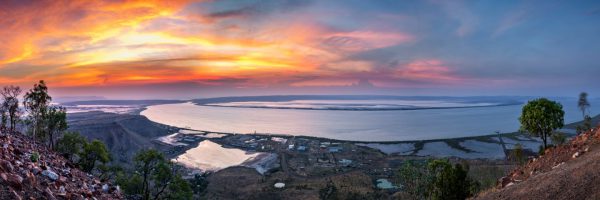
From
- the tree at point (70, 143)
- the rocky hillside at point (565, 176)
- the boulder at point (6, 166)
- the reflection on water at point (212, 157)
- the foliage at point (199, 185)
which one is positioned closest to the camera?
the boulder at point (6, 166)

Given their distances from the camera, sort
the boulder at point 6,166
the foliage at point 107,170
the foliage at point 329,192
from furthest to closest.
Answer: the foliage at point 329,192
the foliage at point 107,170
the boulder at point 6,166

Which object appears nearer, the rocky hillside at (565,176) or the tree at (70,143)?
the rocky hillside at (565,176)

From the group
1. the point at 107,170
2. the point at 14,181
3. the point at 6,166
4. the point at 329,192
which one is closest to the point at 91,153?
the point at 107,170

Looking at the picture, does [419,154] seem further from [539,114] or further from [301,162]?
[539,114]

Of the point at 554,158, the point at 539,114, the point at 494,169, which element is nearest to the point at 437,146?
the point at 494,169

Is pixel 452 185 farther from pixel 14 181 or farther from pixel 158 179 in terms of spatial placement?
pixel 14 181

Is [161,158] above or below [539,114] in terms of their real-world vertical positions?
below

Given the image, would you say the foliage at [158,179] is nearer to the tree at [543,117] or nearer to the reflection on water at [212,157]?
the tree at [543,117]

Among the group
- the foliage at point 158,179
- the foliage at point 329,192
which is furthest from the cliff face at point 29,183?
the foliage at point 329,192
